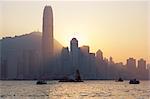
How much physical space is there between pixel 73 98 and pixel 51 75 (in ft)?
183

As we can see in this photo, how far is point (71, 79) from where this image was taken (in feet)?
288

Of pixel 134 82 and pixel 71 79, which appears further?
pixel 71 79

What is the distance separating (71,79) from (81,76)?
14.1ft

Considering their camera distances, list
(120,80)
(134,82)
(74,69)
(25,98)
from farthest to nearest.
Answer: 1. (120,80)
2. (74,69)
3. (134,82)
4. (25,98)

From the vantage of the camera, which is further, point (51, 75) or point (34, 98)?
point (51, 75)

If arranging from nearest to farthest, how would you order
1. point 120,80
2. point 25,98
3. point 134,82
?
point 25,98, point 134,82, point 120,80

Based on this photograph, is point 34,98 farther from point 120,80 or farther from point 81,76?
point 120,80

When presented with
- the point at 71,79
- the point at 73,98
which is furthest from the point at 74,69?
the point at 73,98

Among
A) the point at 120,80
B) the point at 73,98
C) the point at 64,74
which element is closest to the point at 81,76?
the point at 64,74

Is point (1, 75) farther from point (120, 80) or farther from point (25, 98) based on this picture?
point (25, 98)

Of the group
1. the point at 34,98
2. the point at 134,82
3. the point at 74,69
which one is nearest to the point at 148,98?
the point at 34,98

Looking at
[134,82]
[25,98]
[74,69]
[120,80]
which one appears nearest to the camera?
[25,98]

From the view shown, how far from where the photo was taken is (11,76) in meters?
99.0

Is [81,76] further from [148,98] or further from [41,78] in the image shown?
[148,98]
